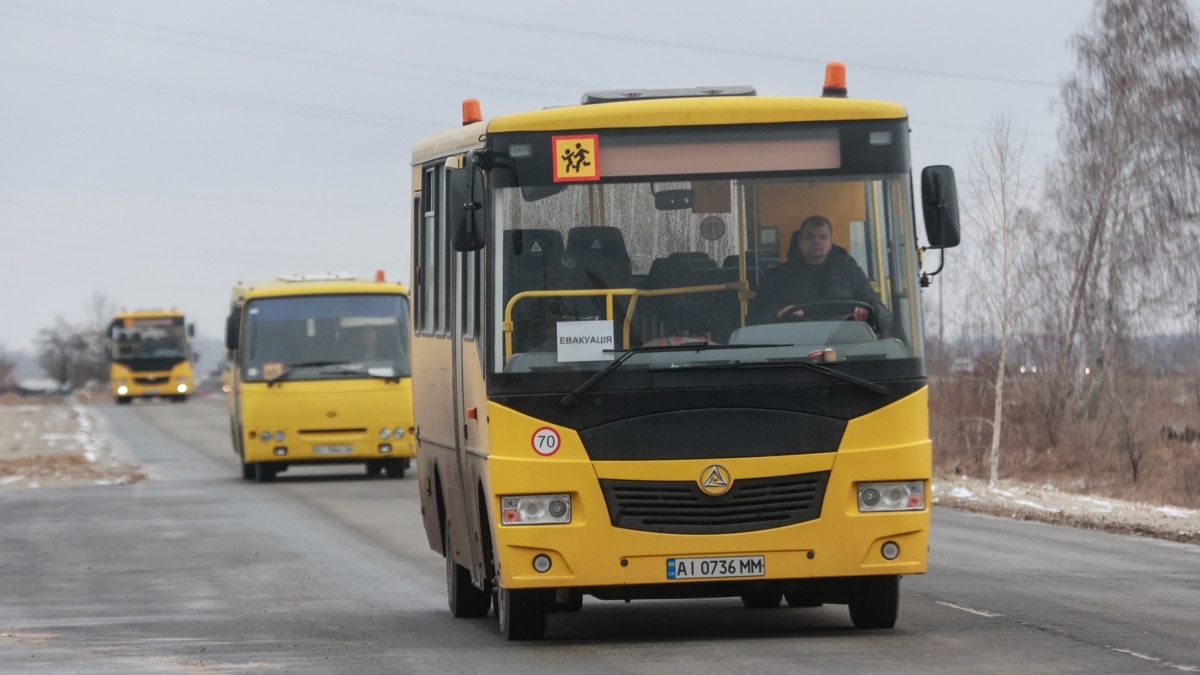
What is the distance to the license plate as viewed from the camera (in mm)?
10711

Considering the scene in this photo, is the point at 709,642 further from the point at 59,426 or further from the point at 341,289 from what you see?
the point at 59,426

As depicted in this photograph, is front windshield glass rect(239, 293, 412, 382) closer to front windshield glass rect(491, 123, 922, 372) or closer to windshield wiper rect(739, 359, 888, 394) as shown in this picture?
front windshield glass rect(491, 123, 922, 372)

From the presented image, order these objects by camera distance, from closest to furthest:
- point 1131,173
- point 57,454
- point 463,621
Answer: point 463,621, point 57,454, point 1131,173

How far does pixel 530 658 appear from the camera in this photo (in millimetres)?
10727

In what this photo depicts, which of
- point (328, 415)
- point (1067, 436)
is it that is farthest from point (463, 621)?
point (1067, 436)

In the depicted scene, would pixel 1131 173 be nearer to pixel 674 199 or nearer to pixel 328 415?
pixel 328 415

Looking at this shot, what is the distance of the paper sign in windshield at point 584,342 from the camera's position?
10.8m

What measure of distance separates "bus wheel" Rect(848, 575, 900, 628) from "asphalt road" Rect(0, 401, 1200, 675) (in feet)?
0.59

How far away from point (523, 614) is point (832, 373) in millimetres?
2108

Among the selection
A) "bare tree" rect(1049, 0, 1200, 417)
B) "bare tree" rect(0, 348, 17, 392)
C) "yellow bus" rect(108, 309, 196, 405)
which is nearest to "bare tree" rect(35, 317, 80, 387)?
"bare tree" rect(0, 348, 17, 392)

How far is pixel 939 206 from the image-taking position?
35.7 ft

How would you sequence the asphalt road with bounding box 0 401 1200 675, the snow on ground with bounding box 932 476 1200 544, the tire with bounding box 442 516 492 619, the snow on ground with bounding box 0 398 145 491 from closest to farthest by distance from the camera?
the asphalt road with bounding box 0 401 1200 675 < the tire with bounding box 442 516 492 619 < the snow on ground with bounding box 932 476 1200 544 < the snow on ground with bounding box 0 398 145 491

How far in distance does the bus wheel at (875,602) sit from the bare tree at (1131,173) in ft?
116

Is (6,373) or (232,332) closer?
(232,332)
